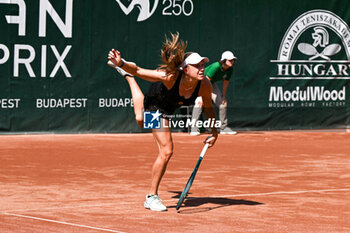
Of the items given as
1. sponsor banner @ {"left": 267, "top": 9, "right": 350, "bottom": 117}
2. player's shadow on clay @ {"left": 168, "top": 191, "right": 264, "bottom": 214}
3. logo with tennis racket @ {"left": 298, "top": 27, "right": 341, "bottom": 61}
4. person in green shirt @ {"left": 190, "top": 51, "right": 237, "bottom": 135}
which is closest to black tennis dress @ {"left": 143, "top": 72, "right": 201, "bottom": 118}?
player's shadow on clay @ {"left": 168, "top": 191, "right": 264, "bottom": 214}

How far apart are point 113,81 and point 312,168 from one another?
680 centimetres

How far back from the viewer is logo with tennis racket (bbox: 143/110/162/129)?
8.10 metres

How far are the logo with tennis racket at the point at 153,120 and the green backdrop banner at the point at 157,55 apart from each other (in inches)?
362

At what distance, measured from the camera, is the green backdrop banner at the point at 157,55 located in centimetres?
1700

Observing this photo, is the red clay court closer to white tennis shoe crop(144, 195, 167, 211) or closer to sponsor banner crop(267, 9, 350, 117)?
white tennis shoe crop(144, 195, 167, 211)

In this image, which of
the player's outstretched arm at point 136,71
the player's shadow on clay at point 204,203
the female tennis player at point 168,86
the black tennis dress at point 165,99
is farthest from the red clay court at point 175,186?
the player's outstretched arm at point 136,71

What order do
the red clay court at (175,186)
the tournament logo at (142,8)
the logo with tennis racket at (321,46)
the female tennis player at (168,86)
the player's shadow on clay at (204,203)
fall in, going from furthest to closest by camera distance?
1. the logo with tennis racket at (321,46)
2. the tournament logo at (142,8)
3. the player's shadow on clay at (204,203)
4. the female tennis player at (168,86)
5. the red clay court at (175,186)

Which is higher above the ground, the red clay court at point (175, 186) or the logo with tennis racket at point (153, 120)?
the logo with tennis racket at point (153, 120)

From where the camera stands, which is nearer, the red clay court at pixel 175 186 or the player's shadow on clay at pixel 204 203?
the red clay court at pixel 175 186

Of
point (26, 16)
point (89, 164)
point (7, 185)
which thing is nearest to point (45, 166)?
point (89, 164)

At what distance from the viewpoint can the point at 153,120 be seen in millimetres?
8125

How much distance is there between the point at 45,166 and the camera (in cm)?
1209

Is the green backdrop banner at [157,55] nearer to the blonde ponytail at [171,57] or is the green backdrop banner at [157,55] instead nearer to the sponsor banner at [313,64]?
the sponsor banner at [313,64]

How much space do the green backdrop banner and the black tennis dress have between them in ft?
30.0
